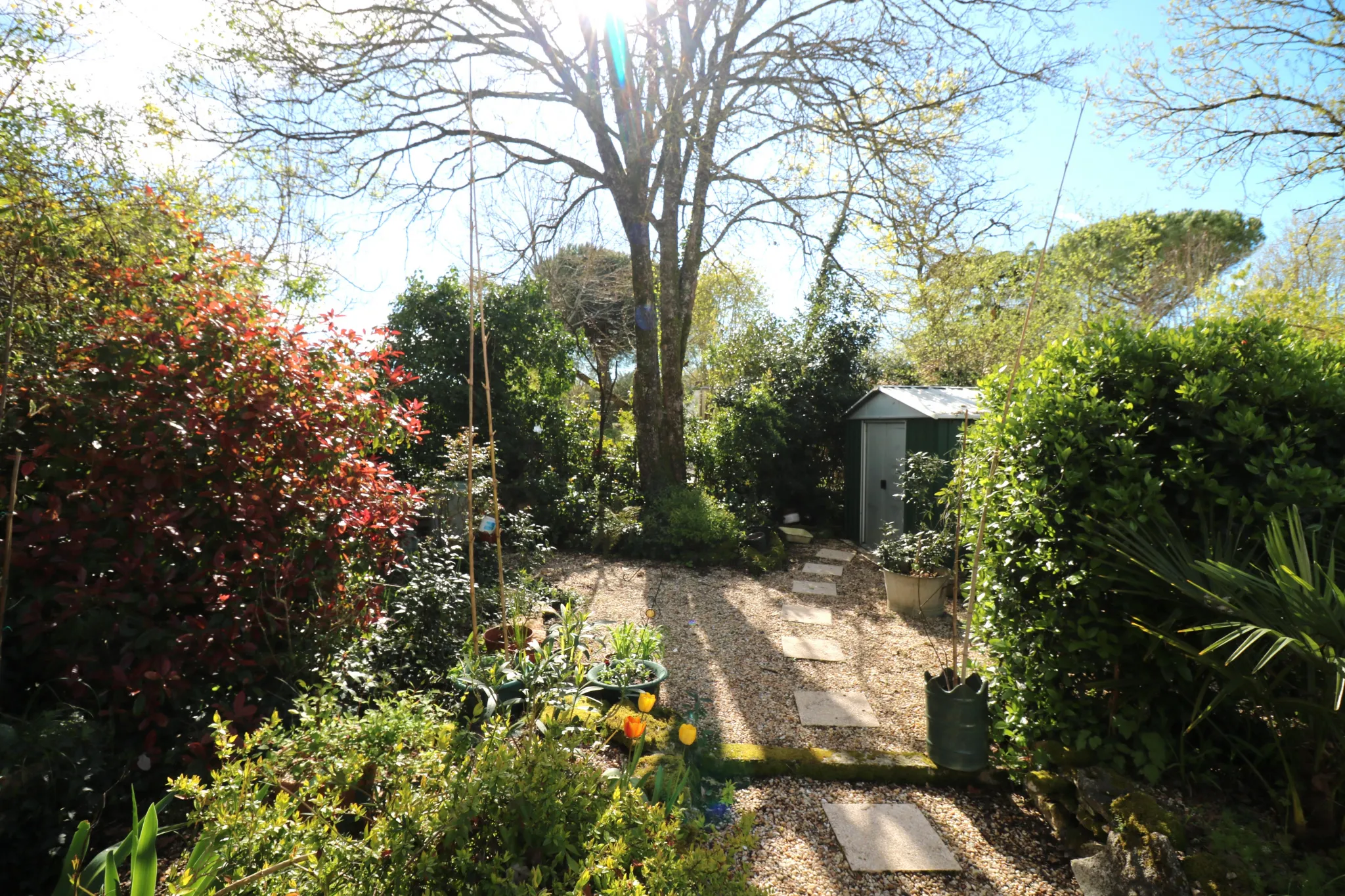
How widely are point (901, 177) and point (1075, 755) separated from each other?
23.2ft

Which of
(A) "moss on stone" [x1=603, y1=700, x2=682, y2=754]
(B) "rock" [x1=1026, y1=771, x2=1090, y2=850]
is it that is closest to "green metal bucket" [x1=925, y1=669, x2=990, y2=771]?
(B) "rock" [x1=1026, y1=771, x2=1090, y2=850]

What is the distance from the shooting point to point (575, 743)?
179 centimetres

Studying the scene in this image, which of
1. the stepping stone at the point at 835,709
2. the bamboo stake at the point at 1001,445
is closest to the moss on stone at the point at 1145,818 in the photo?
the bamboo stake at the point at 1001,445

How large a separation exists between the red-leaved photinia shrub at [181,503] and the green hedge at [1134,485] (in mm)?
3010

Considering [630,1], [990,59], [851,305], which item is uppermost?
[630,1]

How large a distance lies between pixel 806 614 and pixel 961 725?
9.00 ft

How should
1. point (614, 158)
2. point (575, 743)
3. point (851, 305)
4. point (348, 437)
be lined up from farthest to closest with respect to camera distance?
1. point (851, 305)
2. point (614, 158)
3. point (348, 437)
4. point (575, 743)

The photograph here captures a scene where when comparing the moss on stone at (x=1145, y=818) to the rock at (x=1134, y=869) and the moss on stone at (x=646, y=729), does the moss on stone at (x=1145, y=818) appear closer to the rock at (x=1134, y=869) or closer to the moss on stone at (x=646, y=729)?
the rock at (x=1134, y=869)

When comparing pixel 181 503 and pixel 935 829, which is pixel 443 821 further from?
pixel 935 829

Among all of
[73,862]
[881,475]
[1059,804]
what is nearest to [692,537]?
[881,475]

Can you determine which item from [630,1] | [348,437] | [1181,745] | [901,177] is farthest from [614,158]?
[1181,745]

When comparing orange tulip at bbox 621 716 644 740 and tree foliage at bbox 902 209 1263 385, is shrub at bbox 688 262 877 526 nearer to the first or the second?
tree foliage at bbox 902 209 1263 385

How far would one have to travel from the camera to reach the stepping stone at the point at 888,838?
2350 millimetres

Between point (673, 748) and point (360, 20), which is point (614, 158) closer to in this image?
point (360, 20)
